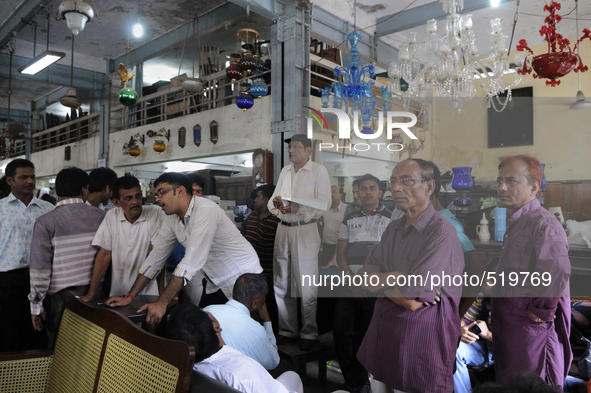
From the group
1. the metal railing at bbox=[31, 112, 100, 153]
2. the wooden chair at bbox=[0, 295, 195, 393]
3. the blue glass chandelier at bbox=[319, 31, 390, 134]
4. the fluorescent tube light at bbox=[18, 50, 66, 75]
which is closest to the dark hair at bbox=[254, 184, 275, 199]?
the blue glass chandelier at bbox=[319, 31, 390, 134]

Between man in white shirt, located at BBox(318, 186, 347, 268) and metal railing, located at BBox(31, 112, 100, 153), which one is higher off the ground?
metal railing, located at BBox(31, 112, 100, 153)

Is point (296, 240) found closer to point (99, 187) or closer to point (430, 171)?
point (99, 187)

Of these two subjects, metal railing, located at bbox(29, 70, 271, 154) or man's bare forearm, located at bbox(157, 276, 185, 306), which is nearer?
man's bare forearm, located at bbox(157, 276, 185, 306)

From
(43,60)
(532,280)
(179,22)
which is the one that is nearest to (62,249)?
(532,280)

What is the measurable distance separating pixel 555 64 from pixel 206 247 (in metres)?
2.57

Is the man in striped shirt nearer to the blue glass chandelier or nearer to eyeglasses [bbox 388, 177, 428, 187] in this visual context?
Result: the blue glass chandelier

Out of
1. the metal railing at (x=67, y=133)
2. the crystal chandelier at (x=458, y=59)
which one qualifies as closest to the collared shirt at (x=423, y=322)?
the crystal chandelier at (x=458, y=59)

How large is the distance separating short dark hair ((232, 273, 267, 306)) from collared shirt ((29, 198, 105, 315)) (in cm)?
106

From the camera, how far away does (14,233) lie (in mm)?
2723

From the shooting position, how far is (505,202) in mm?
1664

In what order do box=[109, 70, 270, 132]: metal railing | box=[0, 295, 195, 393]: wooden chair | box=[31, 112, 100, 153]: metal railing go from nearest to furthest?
box=[0, 295, 195, 393]: wooden chair, box=[109, 70, 270, 132]: metal railing, box=[31, 112, 100, 153]: metal railing

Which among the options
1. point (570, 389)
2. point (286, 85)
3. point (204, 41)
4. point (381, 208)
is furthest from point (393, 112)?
point (204, 41)

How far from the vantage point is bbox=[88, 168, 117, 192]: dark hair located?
9.69 ft

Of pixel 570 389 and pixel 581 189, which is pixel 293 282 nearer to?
pixel 570 389
